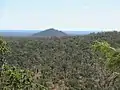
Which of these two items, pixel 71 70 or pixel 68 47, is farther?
pixel 68 47

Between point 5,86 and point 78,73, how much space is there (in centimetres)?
3662

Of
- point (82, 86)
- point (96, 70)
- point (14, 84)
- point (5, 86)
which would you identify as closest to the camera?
point (14, 84)

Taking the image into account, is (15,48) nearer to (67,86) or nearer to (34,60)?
(34,60)

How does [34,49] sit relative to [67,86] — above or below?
above

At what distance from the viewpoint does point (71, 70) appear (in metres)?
50.5

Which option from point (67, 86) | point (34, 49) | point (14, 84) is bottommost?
point (67, 86)

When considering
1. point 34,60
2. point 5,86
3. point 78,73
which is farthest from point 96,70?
point 5,86

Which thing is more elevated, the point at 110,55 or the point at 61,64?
the point at 110,55

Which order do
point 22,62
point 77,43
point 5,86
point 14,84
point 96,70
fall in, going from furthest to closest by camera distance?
point 77,43
point 22,62
point 96,70
point 5,86
point 14,84

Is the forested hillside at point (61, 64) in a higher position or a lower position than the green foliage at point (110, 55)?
lower

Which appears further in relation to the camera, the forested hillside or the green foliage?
the forested hillside

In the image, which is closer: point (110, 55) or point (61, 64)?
point (110, 55)

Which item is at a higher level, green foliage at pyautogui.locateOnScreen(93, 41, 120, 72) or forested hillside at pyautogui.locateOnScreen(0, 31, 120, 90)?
green foliage at pyautogui.locateOnScreen(93, 41, 120, 72)

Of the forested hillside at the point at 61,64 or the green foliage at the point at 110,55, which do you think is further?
the forested hillside at the point at 61,64
